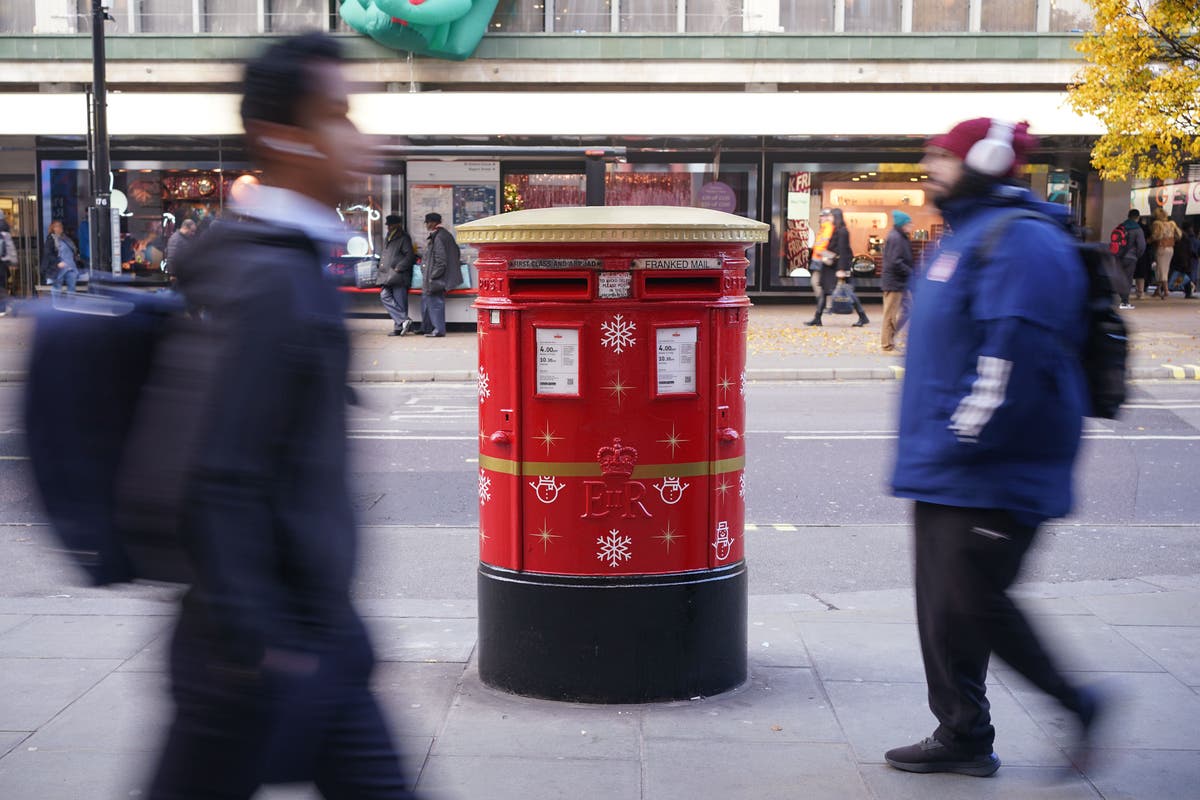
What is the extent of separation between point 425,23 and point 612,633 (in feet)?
75.0

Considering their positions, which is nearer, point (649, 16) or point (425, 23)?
point (425, 23)

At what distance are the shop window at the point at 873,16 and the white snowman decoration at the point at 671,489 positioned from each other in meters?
25.2

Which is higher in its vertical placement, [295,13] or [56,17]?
[295,13]

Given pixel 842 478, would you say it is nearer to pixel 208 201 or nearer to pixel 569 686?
pixel 569 686

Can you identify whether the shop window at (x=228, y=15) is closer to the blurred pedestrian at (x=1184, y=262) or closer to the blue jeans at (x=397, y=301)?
the blue jeans at (x=397, y=301)

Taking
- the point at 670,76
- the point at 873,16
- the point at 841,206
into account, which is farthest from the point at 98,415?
the point at 873,16

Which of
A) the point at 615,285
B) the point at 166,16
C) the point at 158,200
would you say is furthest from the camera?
the point at 166,16

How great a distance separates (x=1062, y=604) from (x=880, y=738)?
202cm

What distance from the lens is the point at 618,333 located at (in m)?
4.33

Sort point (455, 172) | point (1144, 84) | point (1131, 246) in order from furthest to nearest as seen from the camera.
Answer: point (1131, 246) < point (455, 172) < point (1144, 84)

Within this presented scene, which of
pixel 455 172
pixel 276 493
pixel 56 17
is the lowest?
pixel 276 493

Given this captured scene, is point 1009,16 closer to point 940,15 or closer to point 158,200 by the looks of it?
point 940,15

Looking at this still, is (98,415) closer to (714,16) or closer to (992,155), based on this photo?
(992,155)

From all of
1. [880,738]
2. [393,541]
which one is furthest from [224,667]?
[393,541]
